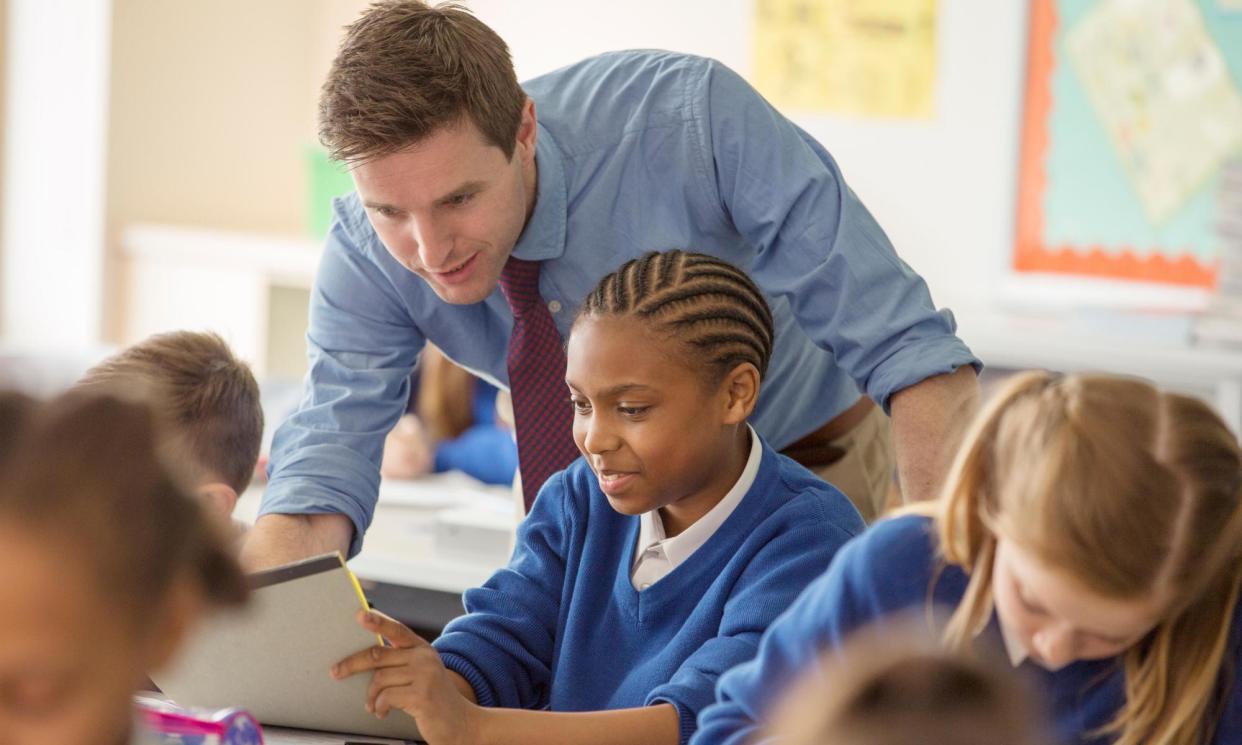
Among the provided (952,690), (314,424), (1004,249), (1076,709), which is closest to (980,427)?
(1076,709)

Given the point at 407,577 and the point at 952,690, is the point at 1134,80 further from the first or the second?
the point at 952,690

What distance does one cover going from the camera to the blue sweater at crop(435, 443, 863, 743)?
132 cm

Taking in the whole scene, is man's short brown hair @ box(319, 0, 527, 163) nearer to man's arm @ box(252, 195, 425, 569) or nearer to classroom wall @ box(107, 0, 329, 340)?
man's arm @ box(252, 195, 425, 569)

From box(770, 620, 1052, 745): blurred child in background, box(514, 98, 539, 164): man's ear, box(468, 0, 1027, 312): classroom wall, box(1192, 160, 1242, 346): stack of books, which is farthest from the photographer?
box(468, 0, 1027, 312): classroom wall

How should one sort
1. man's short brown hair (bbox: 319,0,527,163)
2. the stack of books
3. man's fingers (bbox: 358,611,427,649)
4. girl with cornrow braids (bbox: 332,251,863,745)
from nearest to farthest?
man's fingers (bbox: 358,611,427,649) → girl with cornrow braids (bbox: 332,251,863,745) → man's short brown hair (bbox: 319,0,527,163) → the stack of books

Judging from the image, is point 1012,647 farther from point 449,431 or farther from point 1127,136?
point 1127,136

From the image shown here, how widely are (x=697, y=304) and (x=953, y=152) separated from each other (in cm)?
194

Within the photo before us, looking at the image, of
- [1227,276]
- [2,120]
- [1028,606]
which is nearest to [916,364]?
[1028,606]

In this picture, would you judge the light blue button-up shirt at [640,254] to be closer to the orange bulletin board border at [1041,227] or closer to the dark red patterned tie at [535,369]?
the dark red patterned tie at [535,369]

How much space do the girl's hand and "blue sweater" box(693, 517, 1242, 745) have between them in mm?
245

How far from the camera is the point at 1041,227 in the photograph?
3178mm

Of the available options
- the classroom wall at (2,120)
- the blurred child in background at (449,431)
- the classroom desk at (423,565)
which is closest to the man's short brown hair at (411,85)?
the classroom desk at (423,565)

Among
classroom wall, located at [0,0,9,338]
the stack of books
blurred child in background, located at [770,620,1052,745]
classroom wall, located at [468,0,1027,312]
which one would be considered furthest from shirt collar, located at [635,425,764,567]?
classroom wall, located at [0,0,9,338]

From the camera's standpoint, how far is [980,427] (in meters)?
1.10
